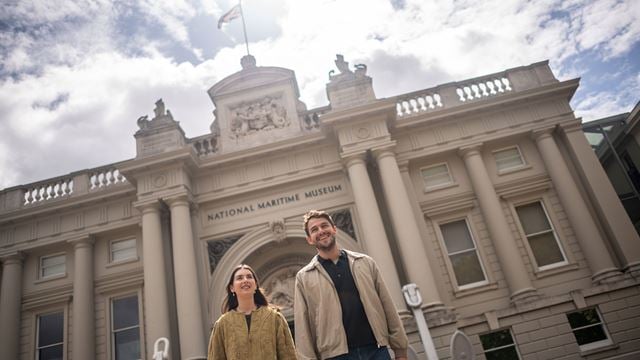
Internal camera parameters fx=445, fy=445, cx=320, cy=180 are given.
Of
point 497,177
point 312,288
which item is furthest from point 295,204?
point 312,288

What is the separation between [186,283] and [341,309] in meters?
10.7

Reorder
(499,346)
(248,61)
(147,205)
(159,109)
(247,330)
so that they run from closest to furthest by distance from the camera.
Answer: (247,330) → (499,346) → (147,205) → (159,109) → (248,61)

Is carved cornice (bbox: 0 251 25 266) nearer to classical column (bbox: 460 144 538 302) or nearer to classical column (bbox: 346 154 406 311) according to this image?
classical column (bbox: 346 154 406 311)

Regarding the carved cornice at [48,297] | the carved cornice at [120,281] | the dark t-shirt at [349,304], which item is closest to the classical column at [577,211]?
the dark t-shirt at [349,304]

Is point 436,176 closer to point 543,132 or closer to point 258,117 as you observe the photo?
point 543,132

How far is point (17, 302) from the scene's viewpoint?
50.0 feet

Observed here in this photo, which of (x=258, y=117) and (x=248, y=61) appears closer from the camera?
(x=258, y=117)

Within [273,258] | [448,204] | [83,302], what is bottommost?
[83,302]

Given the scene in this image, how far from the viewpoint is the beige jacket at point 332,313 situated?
3.60 m

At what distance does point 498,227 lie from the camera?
14.1 metres

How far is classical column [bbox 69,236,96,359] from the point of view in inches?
558

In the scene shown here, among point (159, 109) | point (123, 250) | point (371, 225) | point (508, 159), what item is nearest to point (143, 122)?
point (159, 109)

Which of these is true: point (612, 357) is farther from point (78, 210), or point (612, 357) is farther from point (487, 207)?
point (78, 210)

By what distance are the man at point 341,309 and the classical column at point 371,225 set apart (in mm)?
9027
